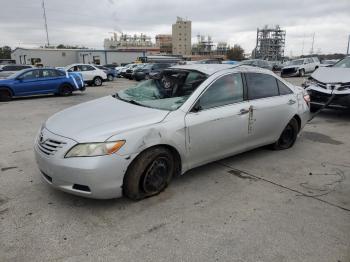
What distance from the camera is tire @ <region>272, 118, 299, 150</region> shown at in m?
5.23

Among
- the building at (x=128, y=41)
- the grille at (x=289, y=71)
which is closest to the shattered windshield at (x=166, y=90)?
the grille at (x=289, y=71)

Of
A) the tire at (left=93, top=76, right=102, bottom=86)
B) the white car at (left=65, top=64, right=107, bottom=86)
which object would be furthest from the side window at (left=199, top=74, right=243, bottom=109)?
the tire at (left=93, top=76, right=102, bottom=86)

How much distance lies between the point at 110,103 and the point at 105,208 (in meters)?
1.48

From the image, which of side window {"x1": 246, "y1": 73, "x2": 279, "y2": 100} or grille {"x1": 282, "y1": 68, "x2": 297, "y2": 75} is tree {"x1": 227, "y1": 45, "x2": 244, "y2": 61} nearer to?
grille {"x1": 282, "y1": 68, "x2": 297, "y2": 75}

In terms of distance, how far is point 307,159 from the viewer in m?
4.93

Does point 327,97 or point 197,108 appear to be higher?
point 197,108

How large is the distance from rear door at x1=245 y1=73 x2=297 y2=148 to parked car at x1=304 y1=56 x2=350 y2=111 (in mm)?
3096

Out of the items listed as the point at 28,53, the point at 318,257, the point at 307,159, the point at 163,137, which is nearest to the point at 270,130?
the point at 307,159

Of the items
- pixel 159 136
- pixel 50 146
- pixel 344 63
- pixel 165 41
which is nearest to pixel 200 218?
pixel 159 136

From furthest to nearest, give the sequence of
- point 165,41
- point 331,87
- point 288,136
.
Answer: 1. point 165,41
2. point 331,87
3. point 288,136

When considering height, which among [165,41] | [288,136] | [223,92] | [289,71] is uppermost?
[165,41]

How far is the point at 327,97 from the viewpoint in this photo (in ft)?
25.3

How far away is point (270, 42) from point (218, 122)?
96491 millimetres

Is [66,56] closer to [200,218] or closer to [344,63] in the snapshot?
[344,63]
